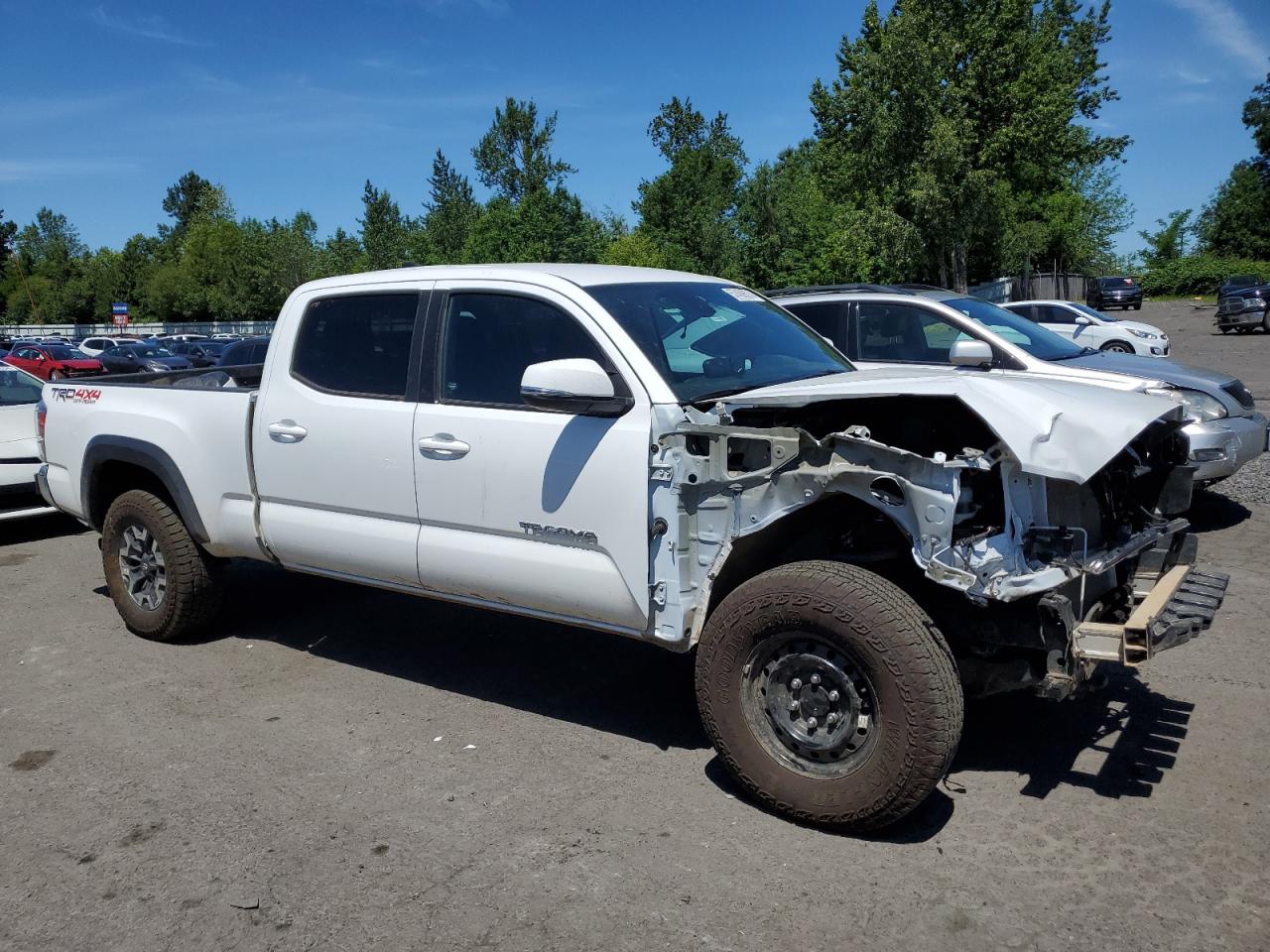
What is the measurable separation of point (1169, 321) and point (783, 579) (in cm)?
4158

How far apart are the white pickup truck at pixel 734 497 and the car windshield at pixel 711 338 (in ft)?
0.06

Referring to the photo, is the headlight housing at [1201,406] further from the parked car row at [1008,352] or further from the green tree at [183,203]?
the green tree at [183,203]

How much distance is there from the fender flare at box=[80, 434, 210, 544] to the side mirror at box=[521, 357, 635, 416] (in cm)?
253

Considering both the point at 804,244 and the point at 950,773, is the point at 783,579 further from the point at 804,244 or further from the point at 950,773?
the point at 804,244

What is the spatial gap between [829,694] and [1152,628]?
3.47ft

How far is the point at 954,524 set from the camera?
351 cm

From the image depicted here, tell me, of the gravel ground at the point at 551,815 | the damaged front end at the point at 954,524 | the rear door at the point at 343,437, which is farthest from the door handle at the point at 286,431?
the damaged front end at the point at 954,524

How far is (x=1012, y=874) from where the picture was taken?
340 cm

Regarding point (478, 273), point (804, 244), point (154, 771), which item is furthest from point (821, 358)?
point (804, 244)

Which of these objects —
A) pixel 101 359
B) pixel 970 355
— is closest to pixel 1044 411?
pixel 970 355

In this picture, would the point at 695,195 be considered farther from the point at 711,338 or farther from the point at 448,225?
the point at 711,338

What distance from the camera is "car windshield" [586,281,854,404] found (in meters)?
4.32

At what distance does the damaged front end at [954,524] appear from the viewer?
343 centimetres

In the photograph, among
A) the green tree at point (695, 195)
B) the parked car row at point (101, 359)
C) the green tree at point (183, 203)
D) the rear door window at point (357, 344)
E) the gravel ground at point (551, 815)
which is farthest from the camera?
the green tree at point (183, 203)
